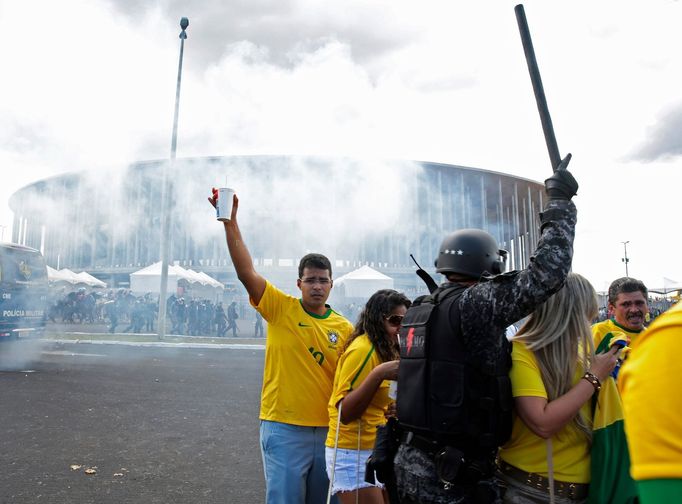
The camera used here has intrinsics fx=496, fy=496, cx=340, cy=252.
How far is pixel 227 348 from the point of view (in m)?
13.4

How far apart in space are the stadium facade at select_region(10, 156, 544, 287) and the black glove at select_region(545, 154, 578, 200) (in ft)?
98.1

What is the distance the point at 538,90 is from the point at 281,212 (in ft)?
99.2

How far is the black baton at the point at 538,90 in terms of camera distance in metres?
1.52

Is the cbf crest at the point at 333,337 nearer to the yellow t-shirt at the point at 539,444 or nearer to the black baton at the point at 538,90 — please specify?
the yellow t-shirt at the point at 539,444

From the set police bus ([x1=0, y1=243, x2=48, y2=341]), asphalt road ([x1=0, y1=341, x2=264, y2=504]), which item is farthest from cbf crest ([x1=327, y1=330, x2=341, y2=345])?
police bus ([x1=0, y1=243, x2=48, y2=341])

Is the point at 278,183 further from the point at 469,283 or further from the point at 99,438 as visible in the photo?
the point at 469,283

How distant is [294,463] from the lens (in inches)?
91.0

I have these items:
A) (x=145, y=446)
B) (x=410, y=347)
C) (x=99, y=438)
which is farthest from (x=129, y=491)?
(x=410, y=347)

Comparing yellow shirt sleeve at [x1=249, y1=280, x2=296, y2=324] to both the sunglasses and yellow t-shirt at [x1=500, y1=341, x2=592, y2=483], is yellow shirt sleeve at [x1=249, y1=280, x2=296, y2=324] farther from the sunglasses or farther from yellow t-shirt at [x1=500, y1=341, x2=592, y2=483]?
yellow t-shirt at [x1=500, y1=341, x2=592, y2=483]

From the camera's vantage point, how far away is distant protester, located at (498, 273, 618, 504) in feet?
4.66

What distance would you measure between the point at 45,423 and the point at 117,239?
112ft

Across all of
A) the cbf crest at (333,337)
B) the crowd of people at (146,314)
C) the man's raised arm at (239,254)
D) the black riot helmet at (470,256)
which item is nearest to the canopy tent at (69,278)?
the crowd of people at (146,314)

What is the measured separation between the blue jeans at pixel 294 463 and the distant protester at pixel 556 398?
1.08 meters

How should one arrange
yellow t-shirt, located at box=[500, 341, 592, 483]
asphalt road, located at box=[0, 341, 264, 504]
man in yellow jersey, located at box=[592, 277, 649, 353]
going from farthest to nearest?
asphalt road, located at box=[0, 341, 264, 504], man in yellow jersey, located at box=[592, 277, 649, 353], yellow t-shirt, located at box=[500, 341, 592, 483]
